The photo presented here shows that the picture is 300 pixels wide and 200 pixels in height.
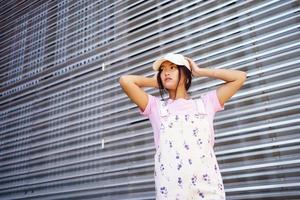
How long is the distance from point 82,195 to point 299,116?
1.39 meters

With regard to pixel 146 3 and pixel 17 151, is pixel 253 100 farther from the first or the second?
pixel 17 151

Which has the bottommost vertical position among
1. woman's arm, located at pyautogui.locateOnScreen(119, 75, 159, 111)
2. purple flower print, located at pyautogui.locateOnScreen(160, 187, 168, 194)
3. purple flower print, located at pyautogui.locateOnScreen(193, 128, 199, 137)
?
purple flower print, located at pyautogui.locateOnScreen(160, 187, 168, 194)

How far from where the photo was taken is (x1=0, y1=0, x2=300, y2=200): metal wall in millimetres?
1621

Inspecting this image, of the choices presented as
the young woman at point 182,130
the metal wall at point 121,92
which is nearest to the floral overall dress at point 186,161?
the young woman at point 182,130

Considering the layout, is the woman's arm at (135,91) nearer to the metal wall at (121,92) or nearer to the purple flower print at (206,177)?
the purple flower print at (206,177)

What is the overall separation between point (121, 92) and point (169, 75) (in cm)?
101

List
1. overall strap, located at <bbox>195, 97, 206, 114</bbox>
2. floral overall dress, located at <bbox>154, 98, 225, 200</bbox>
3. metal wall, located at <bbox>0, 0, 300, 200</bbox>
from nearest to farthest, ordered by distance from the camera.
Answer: floral overall dress, located at <bbox>154, 98, 225, 200</bbox> < overall strap, located at <bbox>195, 97, 206, 114</bbox> < metal wall, located at <bbox>0, 0, 300, 200</bbox>

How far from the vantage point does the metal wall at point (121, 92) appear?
162 cm

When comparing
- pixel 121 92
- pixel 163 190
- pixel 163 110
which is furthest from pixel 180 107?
pixel 121 92

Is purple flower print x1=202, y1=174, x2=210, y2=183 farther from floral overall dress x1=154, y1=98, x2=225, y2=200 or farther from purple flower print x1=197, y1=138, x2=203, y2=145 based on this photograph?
purple flower print x1=197, y1=138, x2=203, y2=145

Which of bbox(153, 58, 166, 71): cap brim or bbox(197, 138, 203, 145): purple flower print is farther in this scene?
bbox(153, 58, 166, 71): cap brim

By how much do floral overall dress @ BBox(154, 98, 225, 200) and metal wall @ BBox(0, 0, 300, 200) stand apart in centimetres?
50

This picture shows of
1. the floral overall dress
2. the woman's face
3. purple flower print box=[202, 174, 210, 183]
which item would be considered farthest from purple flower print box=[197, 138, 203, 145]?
the woman's face

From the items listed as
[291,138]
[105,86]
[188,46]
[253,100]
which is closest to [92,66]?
[105,86]
